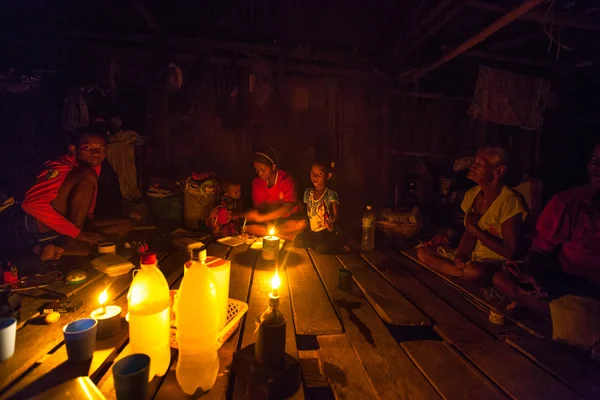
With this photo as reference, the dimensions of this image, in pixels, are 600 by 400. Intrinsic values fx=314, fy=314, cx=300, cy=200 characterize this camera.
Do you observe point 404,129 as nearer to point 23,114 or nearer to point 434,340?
point 434,340

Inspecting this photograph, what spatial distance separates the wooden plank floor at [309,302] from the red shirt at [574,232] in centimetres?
267

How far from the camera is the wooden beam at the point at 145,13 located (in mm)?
4785

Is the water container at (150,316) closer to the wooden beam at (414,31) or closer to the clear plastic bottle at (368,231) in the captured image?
the clear plastic bottle at (368,231)

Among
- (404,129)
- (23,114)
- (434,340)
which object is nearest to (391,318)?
(434,340)

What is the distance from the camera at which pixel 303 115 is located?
670 centimetres

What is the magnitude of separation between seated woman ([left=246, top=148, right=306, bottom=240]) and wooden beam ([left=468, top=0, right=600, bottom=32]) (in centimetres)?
356

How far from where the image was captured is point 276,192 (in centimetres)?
549

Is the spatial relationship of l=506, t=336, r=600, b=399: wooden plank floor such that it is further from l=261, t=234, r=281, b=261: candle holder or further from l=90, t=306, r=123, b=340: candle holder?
l=90, t=306, r=123, b=340: candle holder

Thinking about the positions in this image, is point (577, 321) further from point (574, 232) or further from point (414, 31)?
point (414, 31)

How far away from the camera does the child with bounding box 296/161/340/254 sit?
4.62 metres

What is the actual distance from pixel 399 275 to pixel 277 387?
2.34 m

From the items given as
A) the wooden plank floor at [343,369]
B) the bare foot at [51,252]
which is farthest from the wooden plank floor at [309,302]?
the bare foot at [51,252]

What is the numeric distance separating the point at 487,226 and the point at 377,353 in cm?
238

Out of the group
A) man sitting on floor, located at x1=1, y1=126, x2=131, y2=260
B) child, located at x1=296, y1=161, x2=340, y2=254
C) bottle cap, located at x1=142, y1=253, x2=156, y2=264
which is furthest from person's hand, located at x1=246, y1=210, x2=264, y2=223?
bottle cap, located at x1=142, y1=253, x2=156, y2=264
